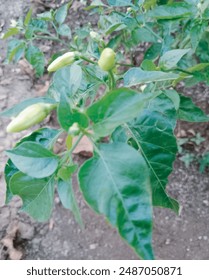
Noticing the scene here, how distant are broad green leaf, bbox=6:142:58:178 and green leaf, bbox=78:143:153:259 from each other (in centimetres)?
11

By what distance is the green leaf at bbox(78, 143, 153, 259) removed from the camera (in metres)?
0.70

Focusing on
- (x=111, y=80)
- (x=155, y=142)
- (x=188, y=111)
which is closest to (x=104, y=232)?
(x=188, y=111)

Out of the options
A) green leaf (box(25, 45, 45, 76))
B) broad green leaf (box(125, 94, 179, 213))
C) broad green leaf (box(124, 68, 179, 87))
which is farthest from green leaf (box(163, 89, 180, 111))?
green leaf (box(25, 45, 45, 76))

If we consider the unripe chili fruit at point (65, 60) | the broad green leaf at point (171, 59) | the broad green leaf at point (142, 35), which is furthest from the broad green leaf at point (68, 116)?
the broad green leaf at point (142, 35)

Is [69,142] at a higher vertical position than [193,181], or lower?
higher

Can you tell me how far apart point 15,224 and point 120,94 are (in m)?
1.27

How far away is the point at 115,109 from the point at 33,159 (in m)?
0.20

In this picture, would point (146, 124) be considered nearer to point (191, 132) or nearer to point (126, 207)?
point (126, 207)

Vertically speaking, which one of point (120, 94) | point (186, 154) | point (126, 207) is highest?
point (120, 94)

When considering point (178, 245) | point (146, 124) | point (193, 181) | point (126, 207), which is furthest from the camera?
point (193, 181)

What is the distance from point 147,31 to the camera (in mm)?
1460

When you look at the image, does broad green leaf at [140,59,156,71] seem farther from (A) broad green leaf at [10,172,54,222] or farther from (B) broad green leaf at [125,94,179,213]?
(A) broad green leaf at [10,172,54,222]

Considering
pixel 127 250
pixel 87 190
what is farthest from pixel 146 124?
pixel 127 250
